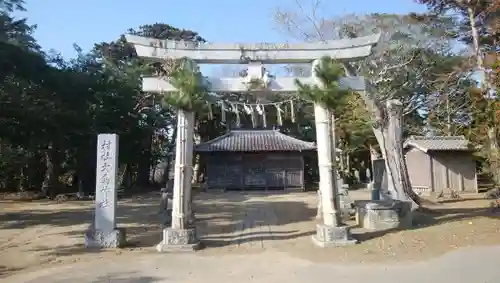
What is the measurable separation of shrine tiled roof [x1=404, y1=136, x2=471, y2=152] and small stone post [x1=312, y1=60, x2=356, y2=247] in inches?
600

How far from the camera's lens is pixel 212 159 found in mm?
30406

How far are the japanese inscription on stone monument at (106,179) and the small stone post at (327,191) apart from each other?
206 inches

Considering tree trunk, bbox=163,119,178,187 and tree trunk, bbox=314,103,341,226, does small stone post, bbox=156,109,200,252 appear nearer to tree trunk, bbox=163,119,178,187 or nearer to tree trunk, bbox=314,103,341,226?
tree trunk, bbox=314,103,341,226

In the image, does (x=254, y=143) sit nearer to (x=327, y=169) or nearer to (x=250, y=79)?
(x=250, y=79)

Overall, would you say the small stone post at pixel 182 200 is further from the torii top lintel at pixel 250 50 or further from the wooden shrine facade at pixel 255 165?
the wooden shrine facade at pixel 255 165

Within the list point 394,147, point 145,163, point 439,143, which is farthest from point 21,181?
point 439,143

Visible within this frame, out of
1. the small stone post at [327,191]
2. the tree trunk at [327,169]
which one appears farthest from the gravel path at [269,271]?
the tree trunk at [327,169]

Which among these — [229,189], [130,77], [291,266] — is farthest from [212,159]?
[291,266]

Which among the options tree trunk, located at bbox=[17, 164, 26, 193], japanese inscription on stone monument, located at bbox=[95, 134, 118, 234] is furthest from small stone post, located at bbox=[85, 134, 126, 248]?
tree trunk, located at bbox=[17, 164, 26, 193]

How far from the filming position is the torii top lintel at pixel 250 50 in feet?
35.4

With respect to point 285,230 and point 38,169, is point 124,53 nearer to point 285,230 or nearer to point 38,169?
point 38,169

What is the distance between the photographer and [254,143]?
30812mm

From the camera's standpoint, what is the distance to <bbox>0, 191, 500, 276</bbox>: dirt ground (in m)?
9.06

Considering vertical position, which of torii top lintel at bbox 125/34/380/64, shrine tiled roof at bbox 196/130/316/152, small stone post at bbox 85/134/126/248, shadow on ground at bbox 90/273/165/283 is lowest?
shadow on ground at bbox 90/273/165/283
